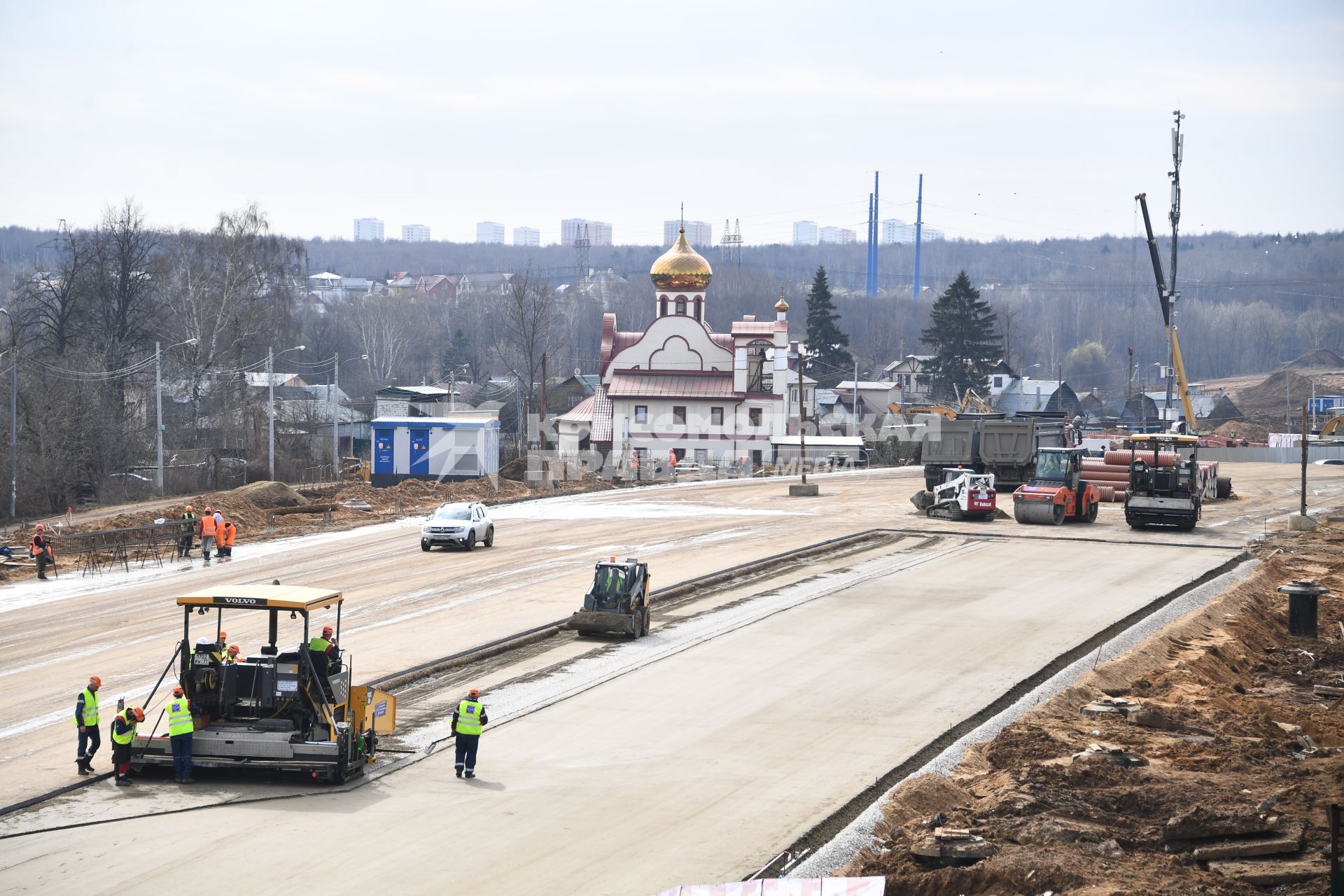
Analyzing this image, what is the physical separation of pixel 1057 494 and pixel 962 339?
2861 inches

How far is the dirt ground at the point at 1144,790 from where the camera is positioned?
13953 millimetres

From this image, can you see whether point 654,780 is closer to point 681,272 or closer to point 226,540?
point 226,540

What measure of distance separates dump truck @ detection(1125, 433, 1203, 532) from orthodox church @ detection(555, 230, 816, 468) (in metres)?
36.0

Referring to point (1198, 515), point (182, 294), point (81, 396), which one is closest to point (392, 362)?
point (182, 294)

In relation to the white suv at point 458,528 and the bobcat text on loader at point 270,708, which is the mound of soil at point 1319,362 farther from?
the bobcat text on loader at point 270,708

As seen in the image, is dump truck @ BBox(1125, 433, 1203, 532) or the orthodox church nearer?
dump truck @ BBox(1125, 433, 1203, 532)

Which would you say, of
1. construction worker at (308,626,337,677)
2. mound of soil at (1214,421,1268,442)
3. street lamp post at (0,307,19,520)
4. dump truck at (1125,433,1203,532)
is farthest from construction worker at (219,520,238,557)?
mound of soil at (1214,421,1268,442)

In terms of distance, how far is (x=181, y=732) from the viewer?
55.4ft

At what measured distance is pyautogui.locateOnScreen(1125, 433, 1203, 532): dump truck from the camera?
44844mm

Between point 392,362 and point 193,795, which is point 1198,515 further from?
point 392,362

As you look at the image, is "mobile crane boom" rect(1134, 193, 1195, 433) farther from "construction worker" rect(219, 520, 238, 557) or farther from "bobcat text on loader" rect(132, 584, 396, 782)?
"bobcat text on loader" rect(132, 584, 396, 782)

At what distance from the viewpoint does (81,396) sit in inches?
2665

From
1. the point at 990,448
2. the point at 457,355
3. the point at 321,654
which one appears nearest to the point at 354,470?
the point at 990,448

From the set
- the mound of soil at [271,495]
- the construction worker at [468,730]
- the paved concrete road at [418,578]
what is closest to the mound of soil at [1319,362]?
the paved concrete road at [418,578]
